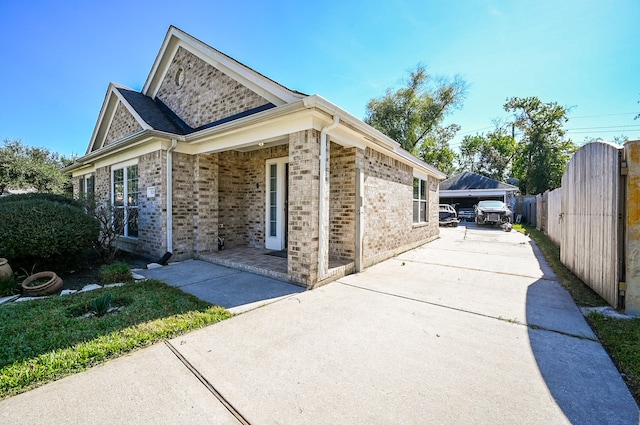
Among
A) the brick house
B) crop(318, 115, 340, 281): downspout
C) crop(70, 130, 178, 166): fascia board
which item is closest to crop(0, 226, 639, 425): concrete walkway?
crop(318, 115, 340, 281): downspout

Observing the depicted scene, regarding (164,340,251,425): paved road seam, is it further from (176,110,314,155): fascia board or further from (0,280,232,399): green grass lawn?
(176,110,314,155): fascia board

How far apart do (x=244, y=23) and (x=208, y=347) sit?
8677mm

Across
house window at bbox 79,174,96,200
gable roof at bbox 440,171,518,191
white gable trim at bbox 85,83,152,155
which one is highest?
white gable trim at bbox 85,83,152,155

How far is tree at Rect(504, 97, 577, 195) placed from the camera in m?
25.2

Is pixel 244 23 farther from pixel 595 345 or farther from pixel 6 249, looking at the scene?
pixel 595 345

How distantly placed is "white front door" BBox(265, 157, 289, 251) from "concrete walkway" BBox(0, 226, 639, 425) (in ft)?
12.0

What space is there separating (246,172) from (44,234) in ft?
15.6

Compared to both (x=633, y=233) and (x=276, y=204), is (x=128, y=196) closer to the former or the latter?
(x=276, y=204)

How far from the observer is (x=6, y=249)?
486 centimetres

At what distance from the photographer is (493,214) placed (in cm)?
1647

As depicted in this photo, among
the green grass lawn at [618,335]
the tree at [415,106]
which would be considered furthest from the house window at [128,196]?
the tree at [415,106]

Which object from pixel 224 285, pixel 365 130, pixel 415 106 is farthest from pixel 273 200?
pixel 415 106

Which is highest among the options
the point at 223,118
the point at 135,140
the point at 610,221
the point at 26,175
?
the point at 26,175

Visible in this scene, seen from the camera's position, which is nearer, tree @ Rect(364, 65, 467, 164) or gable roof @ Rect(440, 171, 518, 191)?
gable roof @ Rect(440, 171, 518, 191)
